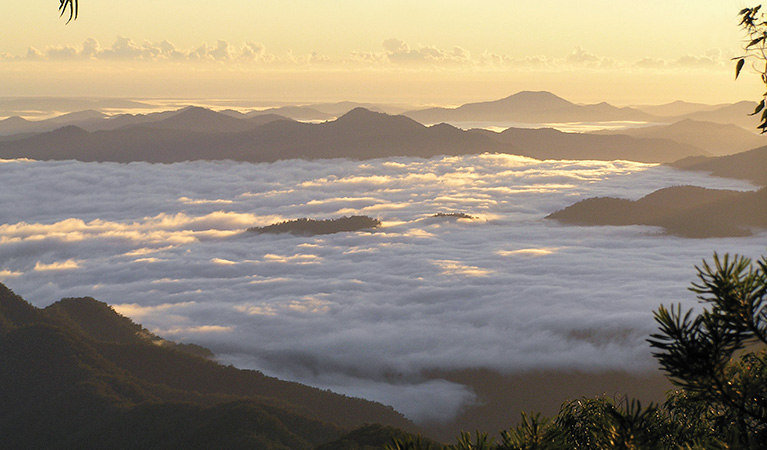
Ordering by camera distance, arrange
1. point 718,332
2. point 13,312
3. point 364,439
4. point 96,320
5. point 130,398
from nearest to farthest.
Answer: point 718,332, point 364,439, point 130,398, point 13,312, point 96,320

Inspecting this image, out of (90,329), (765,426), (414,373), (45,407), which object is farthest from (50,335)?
(765,426)

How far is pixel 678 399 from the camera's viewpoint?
51.8 feet

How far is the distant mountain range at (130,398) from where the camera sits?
87.9 meters

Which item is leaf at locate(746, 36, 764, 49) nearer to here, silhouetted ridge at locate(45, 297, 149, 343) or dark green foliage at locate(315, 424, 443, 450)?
dark green foliage at locate(315, 424, 443, 450)

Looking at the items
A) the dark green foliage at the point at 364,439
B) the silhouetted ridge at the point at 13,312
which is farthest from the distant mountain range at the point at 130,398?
the dark green foliage at the point at 364,439

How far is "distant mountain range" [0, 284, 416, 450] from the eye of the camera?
87.9 m

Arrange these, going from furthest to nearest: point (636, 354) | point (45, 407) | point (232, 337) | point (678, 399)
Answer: point (232, 337)
point (636, 354)
point (45, 407)
point (678, 399)

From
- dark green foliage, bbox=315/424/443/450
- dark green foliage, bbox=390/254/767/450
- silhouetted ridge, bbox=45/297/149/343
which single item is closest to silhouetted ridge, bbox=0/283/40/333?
Result: silhouetted ridge, bbox=45/297/149/343

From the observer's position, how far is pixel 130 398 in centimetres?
10300

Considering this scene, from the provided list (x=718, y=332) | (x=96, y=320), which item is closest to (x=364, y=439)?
(x=718, y=332)

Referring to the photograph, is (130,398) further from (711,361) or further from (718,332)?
(718,332)

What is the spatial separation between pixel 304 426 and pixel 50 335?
47416mm

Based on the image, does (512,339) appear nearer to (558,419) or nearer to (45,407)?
(45,407)

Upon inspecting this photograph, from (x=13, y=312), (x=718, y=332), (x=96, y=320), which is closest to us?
(x=718, y=332)
